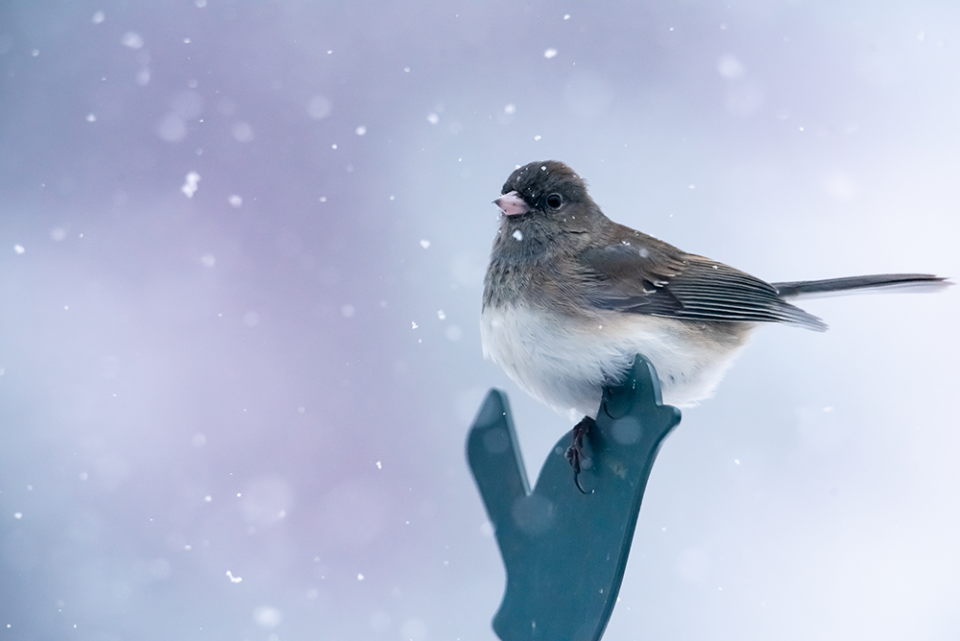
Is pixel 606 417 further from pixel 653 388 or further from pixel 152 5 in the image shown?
pixel 152 5

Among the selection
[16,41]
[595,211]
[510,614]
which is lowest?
[510,614]

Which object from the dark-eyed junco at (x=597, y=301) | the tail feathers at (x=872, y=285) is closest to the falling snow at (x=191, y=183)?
the dark-eyed junco at (x=597, y=301)

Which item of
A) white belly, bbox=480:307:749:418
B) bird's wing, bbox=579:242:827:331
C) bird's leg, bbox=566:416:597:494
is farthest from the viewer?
bird's wing, bbox=579:242:827:331

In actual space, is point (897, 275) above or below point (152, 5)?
below

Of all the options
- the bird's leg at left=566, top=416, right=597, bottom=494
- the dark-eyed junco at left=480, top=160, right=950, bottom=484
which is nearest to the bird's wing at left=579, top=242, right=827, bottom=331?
the dark-eyed junco at left=480, top=160, right=950, bottom=484

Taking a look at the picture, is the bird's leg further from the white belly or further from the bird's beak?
the bird's beak

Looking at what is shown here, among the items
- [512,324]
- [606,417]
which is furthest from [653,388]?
[512,324]

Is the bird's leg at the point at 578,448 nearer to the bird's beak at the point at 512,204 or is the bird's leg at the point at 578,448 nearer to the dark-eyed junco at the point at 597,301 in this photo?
the dark-eyed junco at the point at 597,301

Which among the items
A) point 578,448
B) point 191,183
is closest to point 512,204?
point 578,448
